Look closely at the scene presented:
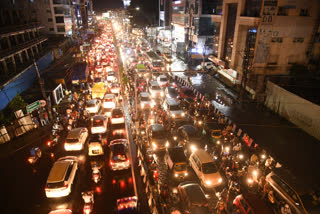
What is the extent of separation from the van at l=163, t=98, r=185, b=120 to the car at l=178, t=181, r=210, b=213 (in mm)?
9148

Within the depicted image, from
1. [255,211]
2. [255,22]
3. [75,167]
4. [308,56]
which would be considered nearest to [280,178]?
[255,211]

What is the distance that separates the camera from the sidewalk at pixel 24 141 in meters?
15.2

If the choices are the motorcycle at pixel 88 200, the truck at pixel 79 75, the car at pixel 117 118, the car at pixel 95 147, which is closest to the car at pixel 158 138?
the car at pixel 117 118

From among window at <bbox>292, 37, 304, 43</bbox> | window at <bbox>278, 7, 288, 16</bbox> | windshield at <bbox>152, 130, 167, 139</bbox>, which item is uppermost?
window at <bbox>278, 7, 288, 16</bbox>

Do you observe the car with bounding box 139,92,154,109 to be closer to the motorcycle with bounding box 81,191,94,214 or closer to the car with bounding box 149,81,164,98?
the car with bounding box 149,81,164,98

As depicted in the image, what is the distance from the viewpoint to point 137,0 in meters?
80.9

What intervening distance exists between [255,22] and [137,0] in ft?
226

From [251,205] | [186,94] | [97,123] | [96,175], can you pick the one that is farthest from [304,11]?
[96,175]

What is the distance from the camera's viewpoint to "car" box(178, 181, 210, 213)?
31.5 ft

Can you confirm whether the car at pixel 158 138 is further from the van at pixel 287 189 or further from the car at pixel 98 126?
the van at pixel 287 189

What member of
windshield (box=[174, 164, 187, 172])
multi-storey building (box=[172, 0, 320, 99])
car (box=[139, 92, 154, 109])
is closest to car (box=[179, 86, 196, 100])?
car (box=[139, 92, 154, 109])

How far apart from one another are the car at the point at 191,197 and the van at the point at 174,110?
30.0 feet

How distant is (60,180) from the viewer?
1059cm

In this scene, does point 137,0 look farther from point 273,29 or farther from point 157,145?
point 157,145
